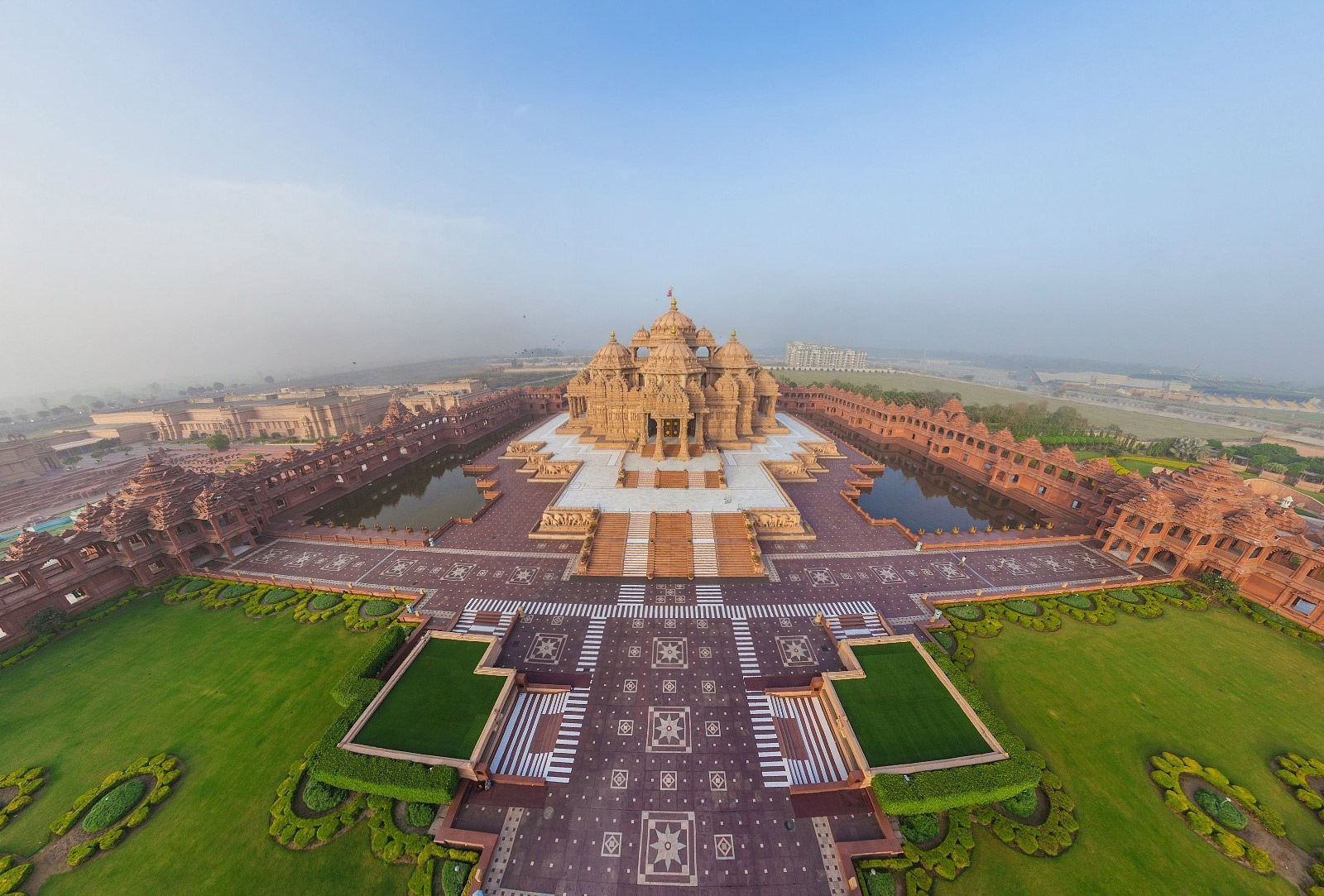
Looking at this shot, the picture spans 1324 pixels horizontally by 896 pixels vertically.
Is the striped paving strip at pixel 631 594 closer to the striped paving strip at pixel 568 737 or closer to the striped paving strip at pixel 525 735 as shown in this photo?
the striped paving strip at pixel 568 737

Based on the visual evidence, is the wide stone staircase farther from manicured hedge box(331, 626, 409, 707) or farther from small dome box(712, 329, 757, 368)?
small dome box(712, 329, 757, 368)

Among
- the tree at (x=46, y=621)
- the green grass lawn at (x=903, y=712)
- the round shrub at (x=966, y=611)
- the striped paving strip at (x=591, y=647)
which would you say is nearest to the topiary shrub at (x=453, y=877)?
the striped paving strip at (x=591, y=647)

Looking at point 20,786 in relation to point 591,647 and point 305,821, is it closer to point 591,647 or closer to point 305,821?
point 305,821

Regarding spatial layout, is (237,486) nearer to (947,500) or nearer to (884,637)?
(884,637)

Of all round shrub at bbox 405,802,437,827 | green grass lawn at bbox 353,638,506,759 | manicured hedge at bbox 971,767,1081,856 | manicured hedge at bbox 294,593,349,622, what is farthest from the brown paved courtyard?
manicured hedge at bbox 971,767,1081,856

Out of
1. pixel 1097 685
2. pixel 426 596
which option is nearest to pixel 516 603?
pixel 426 596

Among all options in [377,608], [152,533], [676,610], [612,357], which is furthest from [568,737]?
[612,357]
